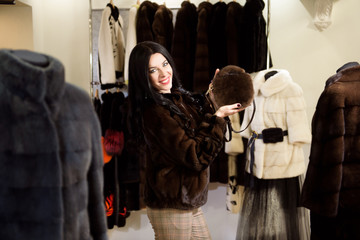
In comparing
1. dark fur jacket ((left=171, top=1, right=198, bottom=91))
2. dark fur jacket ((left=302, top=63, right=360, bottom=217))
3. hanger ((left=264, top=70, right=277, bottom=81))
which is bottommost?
dark fur jacket ((left=302, top=63, right=360, bottom=217))

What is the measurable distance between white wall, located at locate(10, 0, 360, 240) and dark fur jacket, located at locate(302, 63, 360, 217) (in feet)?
3.75

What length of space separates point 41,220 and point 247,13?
7.17ft

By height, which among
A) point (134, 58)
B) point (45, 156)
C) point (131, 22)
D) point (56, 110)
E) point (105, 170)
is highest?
point (131, 22)

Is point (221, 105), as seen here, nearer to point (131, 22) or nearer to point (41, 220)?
point (41, 220)

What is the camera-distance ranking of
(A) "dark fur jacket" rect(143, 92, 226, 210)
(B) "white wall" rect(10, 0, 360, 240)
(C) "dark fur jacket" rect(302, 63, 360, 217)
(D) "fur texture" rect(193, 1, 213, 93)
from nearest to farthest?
(A) "dark fur jacket" rect(143, 92, 226, 210) < (C) "dark fur jacket" rect(302, 63, 360, 217) < (D) "fur texture" rect(193, 1, 213, 93) < (B) "white wall" rect(10, 0, 360, 240)

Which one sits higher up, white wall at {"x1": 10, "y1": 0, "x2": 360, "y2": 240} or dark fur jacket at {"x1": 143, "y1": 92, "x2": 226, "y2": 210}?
white wall at {"x1": 10, "y1": 0, "x2": 360, "y2": 240}

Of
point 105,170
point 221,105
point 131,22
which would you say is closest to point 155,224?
point 221,105

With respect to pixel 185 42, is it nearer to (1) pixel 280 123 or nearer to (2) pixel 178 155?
(1) pixel 280 123

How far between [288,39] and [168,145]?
1962mm

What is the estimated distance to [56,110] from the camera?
0.83 metres

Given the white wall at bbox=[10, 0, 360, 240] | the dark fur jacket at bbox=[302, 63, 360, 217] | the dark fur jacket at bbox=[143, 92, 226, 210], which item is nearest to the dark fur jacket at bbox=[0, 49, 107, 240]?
the dark fur jacket at bbox=[143, 92, 226, 210]

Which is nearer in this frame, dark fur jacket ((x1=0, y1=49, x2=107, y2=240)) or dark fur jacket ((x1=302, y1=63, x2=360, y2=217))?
dark fur jacket ((x1=0, y1=49, x2=107, y2=240))

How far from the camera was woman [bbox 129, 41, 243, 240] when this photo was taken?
1.34m

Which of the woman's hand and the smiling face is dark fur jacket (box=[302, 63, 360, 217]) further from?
the smiling face
